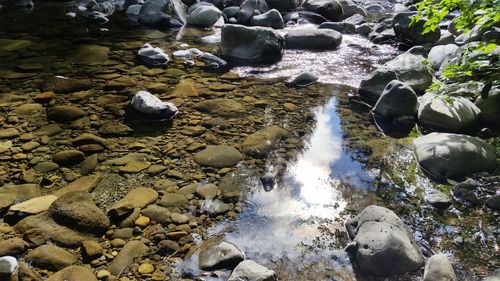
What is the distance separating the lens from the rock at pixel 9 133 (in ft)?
14.6

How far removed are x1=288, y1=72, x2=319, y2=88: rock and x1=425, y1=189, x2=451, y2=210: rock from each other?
3101mm

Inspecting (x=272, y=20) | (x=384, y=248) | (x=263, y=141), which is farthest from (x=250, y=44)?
(x=384, y=248)

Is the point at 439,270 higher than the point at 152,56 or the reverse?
higher

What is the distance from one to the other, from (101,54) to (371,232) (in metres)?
6.00

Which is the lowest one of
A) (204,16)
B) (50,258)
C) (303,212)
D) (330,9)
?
(303,212)

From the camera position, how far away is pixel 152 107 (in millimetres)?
5027

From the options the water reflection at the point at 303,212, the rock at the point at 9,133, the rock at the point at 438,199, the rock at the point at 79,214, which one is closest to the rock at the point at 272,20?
the water reflection at the point at 303,212

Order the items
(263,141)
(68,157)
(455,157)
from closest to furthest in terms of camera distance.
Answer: (455,157) < (68,157) < (263,141)

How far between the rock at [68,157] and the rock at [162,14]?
634 cm

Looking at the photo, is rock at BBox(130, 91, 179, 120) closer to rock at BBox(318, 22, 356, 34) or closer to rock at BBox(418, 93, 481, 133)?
rock at BBox(418, 93, 481, 133)

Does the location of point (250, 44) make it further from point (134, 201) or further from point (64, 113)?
point (134, 201)

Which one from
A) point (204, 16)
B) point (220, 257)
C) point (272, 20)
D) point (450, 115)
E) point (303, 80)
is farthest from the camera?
point (204, 16)

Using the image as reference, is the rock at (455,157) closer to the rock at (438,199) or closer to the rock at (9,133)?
the rock at (438,199)

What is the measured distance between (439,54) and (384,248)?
530 centimetres
